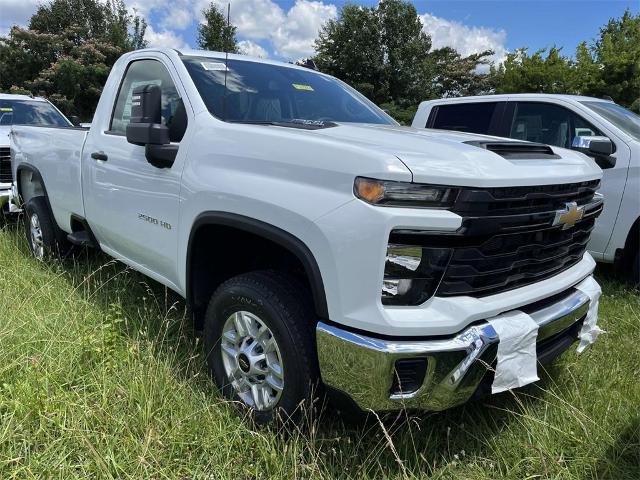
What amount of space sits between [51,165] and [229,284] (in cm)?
291

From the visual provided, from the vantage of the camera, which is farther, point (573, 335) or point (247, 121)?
point (247, 121)

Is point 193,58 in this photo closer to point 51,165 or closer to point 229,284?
point 229,284

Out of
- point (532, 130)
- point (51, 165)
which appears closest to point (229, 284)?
point (51, 165)

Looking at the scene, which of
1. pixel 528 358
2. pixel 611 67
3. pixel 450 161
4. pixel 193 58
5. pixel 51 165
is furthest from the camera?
pixel 611 67

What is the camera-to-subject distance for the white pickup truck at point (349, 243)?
191 centimetres

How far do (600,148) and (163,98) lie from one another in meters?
3.53

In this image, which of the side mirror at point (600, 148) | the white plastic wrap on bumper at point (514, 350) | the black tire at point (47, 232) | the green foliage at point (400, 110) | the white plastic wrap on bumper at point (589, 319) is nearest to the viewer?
the white plastic wrap on bumper at point (514, 350)

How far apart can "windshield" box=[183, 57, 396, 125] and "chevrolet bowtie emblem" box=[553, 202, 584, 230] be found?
1425 mm

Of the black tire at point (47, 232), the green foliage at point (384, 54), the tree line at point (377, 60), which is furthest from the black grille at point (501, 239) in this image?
the green foliage at point (384, 54)

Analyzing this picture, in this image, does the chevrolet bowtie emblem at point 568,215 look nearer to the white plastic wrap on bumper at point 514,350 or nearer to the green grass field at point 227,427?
the white plastic wrap on bumper at point 514,350

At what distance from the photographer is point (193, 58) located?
3.25 metres

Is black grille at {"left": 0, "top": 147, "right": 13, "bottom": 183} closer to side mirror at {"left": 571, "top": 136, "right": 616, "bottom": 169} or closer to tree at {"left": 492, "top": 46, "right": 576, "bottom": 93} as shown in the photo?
side mirror at {"left": 571, "top": 136, "right": 616, "bottom": 169}

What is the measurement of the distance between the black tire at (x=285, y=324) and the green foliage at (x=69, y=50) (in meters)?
20.3

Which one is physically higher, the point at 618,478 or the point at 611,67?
the point at 611,67
